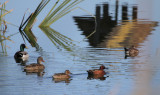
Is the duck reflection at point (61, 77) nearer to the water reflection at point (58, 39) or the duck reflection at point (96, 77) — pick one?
the duck reflection at point (96, 77)

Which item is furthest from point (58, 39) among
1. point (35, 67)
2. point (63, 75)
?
point (63, 75)

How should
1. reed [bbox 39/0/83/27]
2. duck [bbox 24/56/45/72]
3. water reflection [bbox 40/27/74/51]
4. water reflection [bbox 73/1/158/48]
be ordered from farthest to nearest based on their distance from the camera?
reed [bbox 39/0/83/27] → water reflection [bbox 73/1/158/48] → water reflection [bbox 40/27/74/51] → duck [bbox 24/56/45/72]

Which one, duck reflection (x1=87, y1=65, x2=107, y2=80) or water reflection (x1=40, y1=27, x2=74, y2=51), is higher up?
water reflection (x1=40, y1=27, x2=74, y2=51)

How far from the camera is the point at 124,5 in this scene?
1438 inches

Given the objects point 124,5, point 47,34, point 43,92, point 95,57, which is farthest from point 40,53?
point 124,5

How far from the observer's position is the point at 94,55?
778 inches

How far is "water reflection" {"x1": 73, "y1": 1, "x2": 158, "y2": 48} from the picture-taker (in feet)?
77.3

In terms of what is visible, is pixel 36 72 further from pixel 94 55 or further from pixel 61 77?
pixel 94 55

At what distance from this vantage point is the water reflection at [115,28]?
2355cm

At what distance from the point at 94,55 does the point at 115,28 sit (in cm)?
774

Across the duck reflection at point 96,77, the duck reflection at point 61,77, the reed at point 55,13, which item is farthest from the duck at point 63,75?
the reed at point 55,13

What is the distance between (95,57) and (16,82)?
4613mm

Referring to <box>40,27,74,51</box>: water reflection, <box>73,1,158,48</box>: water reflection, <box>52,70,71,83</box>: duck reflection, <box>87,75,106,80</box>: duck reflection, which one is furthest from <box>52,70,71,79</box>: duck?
<box>73,1,158,48</box>: water reflection

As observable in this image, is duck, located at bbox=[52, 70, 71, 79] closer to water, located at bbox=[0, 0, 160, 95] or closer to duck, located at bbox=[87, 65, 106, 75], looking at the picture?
water, located at bbox=[0, 0, 160, 95]
